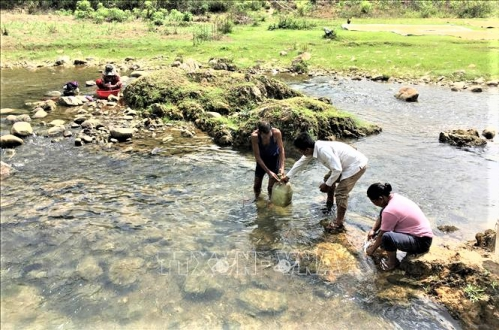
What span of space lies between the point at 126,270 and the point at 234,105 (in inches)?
350

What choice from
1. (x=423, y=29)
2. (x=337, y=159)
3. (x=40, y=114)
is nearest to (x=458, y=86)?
(x=423, y=29)

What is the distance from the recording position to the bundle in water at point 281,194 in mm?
7793

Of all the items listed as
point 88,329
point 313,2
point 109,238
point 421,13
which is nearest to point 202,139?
point 109,238

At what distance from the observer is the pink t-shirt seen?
18.6 ft

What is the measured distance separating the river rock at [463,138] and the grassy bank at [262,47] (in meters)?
8.86

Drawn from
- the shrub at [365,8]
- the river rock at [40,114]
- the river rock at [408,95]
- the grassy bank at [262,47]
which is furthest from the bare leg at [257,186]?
the shrub at [365,8]

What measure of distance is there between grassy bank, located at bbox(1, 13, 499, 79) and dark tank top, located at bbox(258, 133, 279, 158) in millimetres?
15434

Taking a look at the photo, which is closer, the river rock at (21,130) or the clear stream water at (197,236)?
the clear stream water at (197,236)

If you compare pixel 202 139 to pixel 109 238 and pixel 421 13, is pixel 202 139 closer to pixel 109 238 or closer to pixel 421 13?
pixel 109 238

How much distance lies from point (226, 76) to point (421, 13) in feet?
89.0

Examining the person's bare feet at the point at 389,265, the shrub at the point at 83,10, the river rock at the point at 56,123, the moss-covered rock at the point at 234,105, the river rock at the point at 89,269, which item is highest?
the shrub at the point at 83,10

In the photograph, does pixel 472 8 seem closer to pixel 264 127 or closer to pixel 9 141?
pixel 264 127

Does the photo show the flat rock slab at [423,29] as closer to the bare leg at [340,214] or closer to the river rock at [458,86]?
the river rock at [458,86]

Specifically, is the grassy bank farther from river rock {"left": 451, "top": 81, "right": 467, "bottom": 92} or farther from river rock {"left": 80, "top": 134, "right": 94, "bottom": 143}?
river rock {"left": 80, "top": 134, "right": 94, "bottom": 143}
